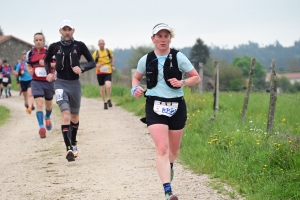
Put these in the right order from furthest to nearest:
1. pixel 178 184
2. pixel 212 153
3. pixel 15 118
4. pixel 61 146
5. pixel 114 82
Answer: pixel 114 82 < pixel 15 118 < pixel 61 146 < pixel 212 153 < pixel 178 184

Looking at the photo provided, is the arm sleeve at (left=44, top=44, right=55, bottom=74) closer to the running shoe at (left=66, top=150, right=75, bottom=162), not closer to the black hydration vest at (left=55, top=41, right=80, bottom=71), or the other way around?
the black hydration vest at (left=55, top=41, right=80, bottom=71)

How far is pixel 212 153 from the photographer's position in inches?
335

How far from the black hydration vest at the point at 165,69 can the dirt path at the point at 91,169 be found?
1.38m

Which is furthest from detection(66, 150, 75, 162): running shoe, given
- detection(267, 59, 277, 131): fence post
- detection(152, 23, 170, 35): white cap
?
detection(267, 59, 277, 131): fence post

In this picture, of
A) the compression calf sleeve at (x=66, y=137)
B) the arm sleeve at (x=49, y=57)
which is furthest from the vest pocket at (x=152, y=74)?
the arm sleeve at (x=49, y=57)

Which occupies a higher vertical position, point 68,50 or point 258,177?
point 68,50

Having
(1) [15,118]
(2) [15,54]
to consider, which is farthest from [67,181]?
(2) [15,54]

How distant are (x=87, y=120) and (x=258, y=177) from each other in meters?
9.12

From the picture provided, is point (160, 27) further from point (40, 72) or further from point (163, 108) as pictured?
point (40, 72)

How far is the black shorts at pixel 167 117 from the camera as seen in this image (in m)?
6.21

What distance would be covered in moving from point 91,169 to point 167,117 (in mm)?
2563

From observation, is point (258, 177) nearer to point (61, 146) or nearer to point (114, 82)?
point (61, 146)

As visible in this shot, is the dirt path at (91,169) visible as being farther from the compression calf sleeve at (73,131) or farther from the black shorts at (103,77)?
the black shorts at (103,77)

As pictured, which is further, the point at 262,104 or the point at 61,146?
the point at 262,104
